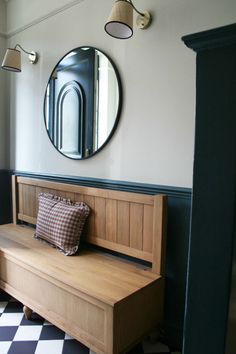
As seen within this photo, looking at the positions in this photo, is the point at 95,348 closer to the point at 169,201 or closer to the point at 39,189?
the point at 169,201

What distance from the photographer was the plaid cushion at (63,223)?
74.4 inches

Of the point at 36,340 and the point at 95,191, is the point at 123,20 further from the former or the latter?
the point at 36,340

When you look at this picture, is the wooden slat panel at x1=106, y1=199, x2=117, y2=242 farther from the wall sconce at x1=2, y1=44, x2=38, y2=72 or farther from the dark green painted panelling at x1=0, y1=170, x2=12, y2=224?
the dark green painted panelling at x1=0, y1=170, x2=12, y2=224

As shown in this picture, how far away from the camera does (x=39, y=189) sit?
7.86ft

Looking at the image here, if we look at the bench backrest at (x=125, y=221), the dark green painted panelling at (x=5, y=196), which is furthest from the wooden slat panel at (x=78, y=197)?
the dark green painted panelling at (x=5, y=196)

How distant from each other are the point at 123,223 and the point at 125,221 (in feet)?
0.07

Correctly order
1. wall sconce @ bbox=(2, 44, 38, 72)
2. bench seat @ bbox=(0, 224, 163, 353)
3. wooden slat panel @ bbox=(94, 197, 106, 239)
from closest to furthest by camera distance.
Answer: bench seat @ bbox=(0, 224, 163, 353), wooden slat panel @ bbox=(94, 197, 106, 239), wall sconce @ bbox=(2, 44, 38, 72)

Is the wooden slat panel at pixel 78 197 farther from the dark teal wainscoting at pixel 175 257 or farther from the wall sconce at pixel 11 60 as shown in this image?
the wall sconce at pixel 11 60

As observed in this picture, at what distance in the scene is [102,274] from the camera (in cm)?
159

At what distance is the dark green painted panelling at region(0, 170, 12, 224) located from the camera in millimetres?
2904

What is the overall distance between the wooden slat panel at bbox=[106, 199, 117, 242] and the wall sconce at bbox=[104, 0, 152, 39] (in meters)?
1.02

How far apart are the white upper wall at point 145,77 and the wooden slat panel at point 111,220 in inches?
8.0

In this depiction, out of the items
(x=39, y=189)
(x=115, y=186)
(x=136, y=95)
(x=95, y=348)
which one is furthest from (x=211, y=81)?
(x=39, y=189)

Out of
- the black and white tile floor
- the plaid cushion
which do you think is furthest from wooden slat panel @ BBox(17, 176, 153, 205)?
the black and white tile floor
